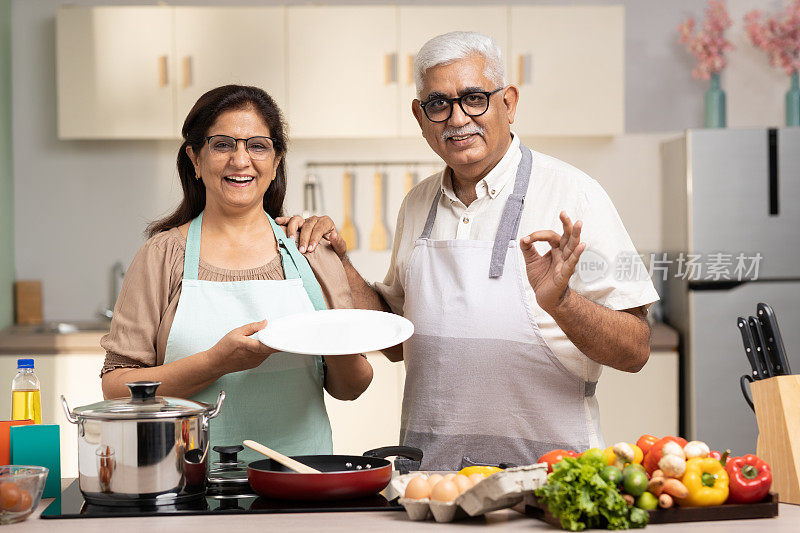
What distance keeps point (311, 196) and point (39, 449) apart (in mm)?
2668

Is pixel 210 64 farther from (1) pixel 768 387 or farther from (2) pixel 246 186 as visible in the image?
(1) pixel 768 387

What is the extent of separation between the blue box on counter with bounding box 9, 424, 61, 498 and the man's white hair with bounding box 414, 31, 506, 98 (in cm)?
104

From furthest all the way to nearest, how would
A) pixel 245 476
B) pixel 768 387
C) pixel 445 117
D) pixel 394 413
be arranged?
pixel 394 413 → pixel 445 117 → pixel 768 387 → pixel 245 476

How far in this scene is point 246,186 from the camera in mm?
1832

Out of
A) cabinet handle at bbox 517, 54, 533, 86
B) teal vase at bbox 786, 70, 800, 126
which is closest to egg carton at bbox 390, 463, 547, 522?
cabinet handle at bbox 517, 54, 533, 86

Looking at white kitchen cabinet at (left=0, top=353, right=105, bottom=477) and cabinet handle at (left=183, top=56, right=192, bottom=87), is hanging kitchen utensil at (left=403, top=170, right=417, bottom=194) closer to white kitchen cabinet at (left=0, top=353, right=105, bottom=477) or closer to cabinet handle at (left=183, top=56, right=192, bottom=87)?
cabinet handle at (left=183, top=56, right=192, bottom=87)

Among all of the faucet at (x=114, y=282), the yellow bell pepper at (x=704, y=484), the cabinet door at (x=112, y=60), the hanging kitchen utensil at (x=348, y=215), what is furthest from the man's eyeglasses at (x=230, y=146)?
the faucet at (x=114, y=282)

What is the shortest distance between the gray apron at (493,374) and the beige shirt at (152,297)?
0.27 metres

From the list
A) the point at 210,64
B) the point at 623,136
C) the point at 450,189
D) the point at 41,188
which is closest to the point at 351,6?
the point at 210,64

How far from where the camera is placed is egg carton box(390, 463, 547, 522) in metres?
1.29

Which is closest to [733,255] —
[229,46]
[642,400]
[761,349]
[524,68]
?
[642,400]

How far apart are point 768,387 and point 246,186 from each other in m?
1.12

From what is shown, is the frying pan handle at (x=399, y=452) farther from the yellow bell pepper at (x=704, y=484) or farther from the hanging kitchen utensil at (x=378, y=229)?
the hanging kitchen utensil at (x=378, y=229)

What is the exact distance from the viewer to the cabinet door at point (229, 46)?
3834 mm
